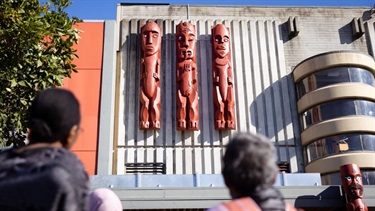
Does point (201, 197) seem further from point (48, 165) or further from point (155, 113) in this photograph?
point (48, 165)

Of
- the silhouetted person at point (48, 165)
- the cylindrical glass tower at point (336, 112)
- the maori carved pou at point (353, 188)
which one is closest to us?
the silhouetted person at point (48, 165)

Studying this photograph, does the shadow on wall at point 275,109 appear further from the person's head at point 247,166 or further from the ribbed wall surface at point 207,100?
the person's head at point 247,166

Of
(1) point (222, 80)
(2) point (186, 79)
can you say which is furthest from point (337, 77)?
(2) point (186, 79)

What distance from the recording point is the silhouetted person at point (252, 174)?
2.36m

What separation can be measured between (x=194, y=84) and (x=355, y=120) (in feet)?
24.8

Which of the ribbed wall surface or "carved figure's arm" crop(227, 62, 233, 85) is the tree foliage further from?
"carved figure's arm" crop(227, 62, 233, 85)

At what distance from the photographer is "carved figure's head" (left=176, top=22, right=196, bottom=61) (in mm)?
21734

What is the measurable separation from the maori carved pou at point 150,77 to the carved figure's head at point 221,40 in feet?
9.28

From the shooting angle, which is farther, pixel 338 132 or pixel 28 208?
pixel 338 132

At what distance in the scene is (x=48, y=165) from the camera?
2.29 m

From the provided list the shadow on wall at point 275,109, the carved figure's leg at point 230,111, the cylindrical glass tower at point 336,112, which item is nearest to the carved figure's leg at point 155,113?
the carved figure's leg at point 230,111

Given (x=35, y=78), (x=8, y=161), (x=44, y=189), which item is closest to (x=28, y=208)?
(x=44, y=189)

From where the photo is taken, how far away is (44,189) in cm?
224

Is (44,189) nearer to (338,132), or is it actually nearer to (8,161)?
(8,161)
